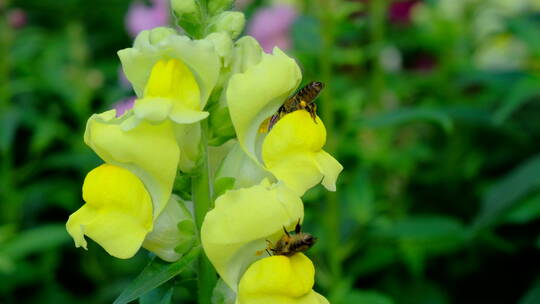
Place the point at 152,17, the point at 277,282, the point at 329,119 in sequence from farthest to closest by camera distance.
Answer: the point at 152,17 < the point at 329,119 < the point at 277,282

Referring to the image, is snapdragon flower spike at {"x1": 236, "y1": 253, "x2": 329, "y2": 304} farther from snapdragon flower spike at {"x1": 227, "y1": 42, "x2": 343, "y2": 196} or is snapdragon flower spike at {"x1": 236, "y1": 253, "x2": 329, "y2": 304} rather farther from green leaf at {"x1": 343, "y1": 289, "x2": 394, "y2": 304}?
green leaf at {"x1": 343, "y1": 289, "x2": 394, "y2": 304}

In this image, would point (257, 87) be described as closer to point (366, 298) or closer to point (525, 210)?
point (366, 298)

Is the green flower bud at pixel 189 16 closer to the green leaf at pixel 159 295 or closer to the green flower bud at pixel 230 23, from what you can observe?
the green flower bud at pixel 230 23

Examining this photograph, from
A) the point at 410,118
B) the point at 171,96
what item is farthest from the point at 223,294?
the point at 410,118

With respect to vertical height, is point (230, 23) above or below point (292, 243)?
above

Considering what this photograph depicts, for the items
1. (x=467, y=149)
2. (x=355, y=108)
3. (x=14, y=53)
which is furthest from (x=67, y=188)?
(x=467, y=149)

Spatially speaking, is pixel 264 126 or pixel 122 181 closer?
pixel 122 181

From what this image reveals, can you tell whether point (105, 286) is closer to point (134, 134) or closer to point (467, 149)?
point (467, 149)

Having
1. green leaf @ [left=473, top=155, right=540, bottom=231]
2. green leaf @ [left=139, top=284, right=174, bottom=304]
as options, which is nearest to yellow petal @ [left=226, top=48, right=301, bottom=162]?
green leaf @ [left=139, top=284, right=174, bottom=304]
